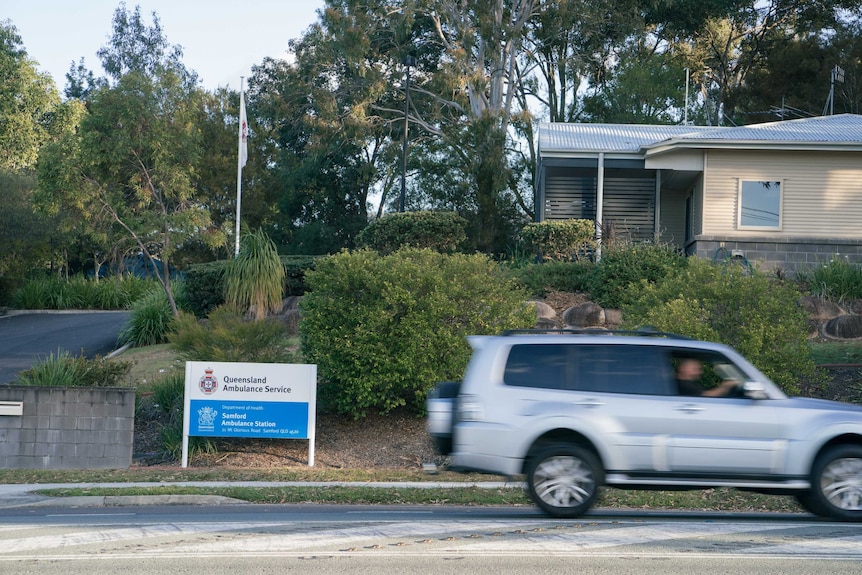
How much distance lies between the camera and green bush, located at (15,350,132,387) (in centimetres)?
1784

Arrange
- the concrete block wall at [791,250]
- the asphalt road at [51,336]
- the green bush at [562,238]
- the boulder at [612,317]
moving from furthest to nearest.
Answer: the green bush at [562,238] → the concrete block wall at [791,250] → the asphalt road at [51,336] → the boulder at [612,317]

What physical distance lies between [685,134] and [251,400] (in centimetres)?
1586

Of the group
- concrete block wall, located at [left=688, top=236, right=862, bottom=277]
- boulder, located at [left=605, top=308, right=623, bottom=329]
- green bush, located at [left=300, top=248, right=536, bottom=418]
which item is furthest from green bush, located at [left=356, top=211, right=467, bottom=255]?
green bush, located at [left=300, top=248, right=536, bottom=418]

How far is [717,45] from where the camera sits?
4659cm

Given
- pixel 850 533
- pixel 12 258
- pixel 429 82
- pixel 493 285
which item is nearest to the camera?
pixel 850 533

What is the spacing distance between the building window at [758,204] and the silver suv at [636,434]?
1702 centimetres

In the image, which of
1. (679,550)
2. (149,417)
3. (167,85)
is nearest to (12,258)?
→ (167,85)

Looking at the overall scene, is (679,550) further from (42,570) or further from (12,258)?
(12,258)

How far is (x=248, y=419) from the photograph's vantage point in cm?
1612

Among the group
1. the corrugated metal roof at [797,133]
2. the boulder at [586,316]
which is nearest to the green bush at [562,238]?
the corrugated metal roof at [797,133]

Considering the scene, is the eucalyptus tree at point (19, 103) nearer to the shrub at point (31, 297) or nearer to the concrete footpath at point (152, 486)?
the shrub at point (31, 297)

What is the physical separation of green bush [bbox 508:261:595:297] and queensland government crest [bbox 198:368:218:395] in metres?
8.75

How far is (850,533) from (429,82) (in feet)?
114

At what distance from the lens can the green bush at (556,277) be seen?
2300 centimetres
